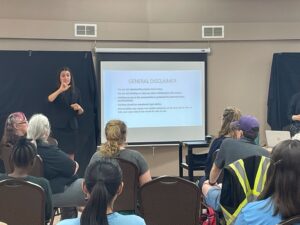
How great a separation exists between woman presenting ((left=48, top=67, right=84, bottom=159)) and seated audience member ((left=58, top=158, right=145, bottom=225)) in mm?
4230

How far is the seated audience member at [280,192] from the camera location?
1654mm

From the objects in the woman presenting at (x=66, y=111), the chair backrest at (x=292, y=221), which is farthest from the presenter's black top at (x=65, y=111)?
the chair backrest at (x=292, y=221)

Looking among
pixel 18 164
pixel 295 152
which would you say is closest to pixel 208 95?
pixel 18 164

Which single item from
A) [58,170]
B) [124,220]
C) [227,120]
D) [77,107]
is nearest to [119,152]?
[58,170]

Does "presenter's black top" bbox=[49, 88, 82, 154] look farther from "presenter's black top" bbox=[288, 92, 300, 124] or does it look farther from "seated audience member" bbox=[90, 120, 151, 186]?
"presenter's black top" bbox=[288, 92, 300, 124]

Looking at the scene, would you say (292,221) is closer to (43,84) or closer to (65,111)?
(65,111)

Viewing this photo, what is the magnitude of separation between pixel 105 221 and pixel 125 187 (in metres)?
1.67

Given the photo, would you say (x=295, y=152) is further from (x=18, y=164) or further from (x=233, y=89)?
(x=233, y=89)

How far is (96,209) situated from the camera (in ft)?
5.98

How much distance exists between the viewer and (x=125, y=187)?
137 inches

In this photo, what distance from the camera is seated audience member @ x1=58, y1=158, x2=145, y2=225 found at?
1.82 metres

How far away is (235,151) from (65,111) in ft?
11.1

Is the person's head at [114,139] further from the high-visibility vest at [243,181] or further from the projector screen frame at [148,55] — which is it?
the projector screen frame at [148,55]

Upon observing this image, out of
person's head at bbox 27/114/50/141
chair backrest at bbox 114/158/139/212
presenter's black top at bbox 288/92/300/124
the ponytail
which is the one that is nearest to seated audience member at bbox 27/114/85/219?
person's head at bbox 27/114/50/141
